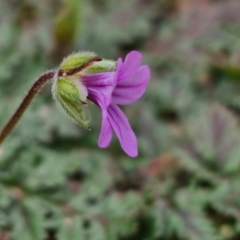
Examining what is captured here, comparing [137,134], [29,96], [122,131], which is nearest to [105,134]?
[122,131]

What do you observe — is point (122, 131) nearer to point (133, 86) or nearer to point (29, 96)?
point (133, 86)

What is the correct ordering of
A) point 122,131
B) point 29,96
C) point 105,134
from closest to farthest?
point 105,134
point 122,131
point 29,96

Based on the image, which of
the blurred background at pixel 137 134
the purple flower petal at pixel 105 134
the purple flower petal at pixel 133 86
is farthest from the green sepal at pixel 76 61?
the blurred background at pixel 137 134

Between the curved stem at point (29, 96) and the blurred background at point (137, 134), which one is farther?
the blurred background at point (137, 134)

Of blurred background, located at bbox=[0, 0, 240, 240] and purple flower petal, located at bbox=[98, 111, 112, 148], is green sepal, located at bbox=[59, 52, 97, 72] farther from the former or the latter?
blurred background, located at bbox=[0, 0, 240, 240]

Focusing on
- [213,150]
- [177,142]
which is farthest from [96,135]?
[213,150]

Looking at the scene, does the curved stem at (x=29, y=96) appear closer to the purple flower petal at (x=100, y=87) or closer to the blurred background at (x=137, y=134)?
the purple flower petal at (x=100, y=87)

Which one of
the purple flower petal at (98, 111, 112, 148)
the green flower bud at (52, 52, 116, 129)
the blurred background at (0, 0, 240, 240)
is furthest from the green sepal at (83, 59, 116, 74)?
A: the blurred background at (0, 0, 240, 240)
